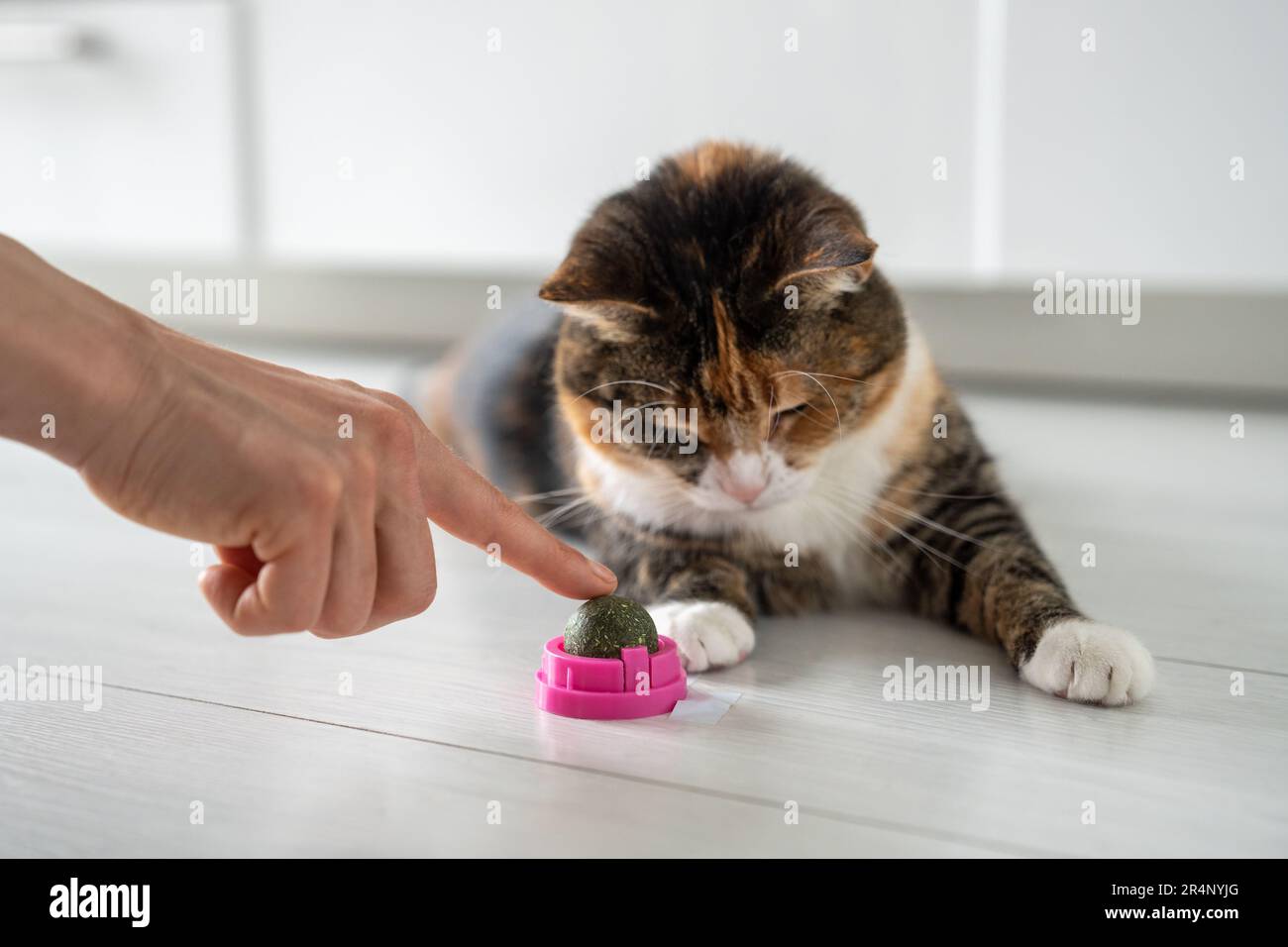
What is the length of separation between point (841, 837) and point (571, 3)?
264 centimetres

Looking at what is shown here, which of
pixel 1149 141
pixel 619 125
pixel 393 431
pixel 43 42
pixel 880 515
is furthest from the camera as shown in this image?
pixel 43 42

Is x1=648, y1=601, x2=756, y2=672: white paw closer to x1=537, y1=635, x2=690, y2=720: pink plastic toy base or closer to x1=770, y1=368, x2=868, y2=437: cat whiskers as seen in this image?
x1=537, y1=635, x2=690, y2=720: pink plastic toy base

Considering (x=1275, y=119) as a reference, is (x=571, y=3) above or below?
above

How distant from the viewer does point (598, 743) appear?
50.1 inches

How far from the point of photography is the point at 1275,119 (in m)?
2.63

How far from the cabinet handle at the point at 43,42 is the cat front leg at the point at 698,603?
2.92 metres

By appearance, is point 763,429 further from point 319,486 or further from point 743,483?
point 319,486

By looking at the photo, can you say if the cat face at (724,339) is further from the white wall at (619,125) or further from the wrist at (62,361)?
the white wall at (619,125)

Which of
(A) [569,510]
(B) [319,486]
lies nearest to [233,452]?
(B) [319,486]

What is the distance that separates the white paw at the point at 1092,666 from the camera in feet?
4.39

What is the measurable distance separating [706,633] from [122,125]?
3.10 m

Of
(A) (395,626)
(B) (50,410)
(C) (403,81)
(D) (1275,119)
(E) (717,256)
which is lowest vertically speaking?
(A) (395,626)
